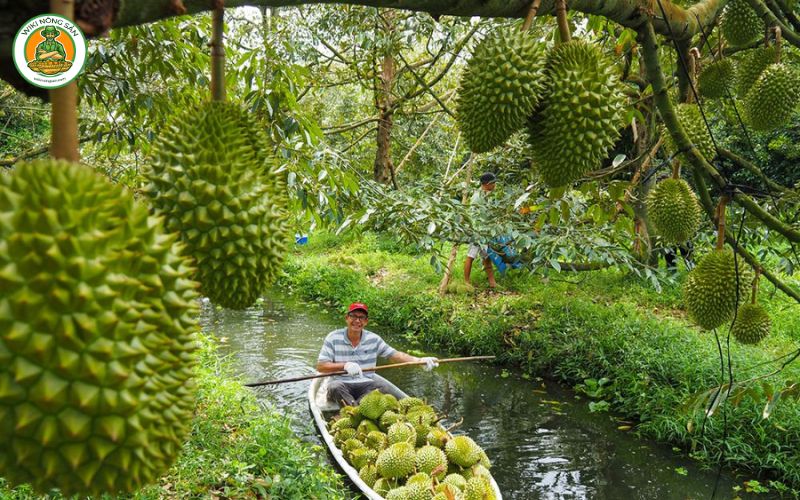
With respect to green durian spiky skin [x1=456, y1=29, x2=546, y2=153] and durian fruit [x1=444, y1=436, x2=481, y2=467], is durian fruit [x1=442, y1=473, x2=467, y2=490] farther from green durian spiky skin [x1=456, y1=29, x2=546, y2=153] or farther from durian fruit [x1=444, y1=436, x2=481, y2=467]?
green durian spiky skin [x1=456, y1=29, x2=546, y2=153]

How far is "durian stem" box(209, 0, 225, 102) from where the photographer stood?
2.36 feet

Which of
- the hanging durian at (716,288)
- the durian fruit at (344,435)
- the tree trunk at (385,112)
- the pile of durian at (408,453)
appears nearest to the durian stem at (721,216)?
the hanging durian at (716,288)

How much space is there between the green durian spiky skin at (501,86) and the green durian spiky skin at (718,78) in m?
1.21

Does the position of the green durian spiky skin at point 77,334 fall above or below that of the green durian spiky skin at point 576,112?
below

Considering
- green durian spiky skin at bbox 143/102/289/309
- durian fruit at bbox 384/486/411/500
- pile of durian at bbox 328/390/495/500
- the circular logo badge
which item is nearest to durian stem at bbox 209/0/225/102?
green durian spiky skin at bbox 143/102/289/309

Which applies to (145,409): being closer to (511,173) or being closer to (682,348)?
(682,348)

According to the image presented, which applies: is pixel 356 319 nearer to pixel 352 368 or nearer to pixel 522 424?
pixel 352 368

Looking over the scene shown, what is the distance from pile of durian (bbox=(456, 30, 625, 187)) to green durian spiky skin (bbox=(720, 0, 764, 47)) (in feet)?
3.98

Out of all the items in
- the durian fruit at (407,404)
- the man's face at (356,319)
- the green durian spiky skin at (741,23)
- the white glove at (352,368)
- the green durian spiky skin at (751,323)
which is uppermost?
the green durian spiky skin at (741,23)

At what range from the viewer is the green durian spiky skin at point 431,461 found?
3.90 m

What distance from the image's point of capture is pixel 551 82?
4.14 ft

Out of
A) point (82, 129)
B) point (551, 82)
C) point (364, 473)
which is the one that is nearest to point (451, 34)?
point (82, 129)

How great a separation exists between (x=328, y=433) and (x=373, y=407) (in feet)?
1.52

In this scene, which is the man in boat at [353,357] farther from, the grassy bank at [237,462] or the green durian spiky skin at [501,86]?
the green durian spiky skin at [501,86]
